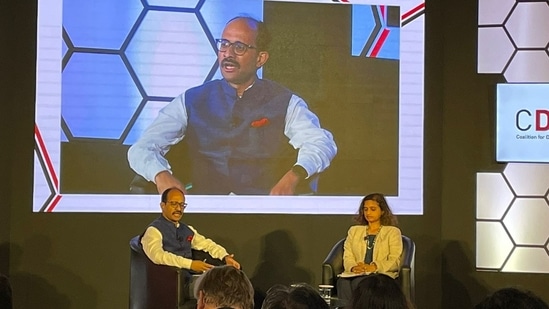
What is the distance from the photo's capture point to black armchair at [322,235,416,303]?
182 inches

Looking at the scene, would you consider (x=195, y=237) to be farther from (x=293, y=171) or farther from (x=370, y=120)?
(x=370, y=120)

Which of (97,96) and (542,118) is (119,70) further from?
(542,118)

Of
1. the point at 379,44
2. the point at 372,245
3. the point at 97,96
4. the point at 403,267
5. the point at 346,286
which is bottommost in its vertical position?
the point at 346,286

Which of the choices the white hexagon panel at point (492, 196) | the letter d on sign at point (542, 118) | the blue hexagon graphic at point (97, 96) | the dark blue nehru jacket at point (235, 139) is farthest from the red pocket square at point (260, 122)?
the letter d on sign at point (542, 118)

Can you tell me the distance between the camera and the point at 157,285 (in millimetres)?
4465

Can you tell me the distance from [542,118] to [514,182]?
0.52m

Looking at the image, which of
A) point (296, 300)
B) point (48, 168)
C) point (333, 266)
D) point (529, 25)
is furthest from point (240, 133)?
point (296, 300)

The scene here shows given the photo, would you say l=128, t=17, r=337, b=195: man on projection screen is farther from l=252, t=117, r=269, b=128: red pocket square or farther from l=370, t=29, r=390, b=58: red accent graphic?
l=370, t=29, r=390, b=58: red accent graphic

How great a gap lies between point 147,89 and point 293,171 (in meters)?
1.19

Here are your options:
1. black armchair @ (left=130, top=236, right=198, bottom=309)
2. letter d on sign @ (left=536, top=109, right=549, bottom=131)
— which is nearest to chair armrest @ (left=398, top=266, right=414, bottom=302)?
black armchair @ (left=130, top=236, right=198, bottom=309)

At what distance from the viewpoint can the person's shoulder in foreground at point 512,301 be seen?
2.39m

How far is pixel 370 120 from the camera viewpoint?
562 cm

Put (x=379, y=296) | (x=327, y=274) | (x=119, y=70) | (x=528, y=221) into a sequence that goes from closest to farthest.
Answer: (x=379, y=296), (x=327, y=274), (x=119, y=70), (x=528, y=221)

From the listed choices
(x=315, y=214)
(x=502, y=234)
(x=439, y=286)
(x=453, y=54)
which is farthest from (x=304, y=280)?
(x=453, y=54)
